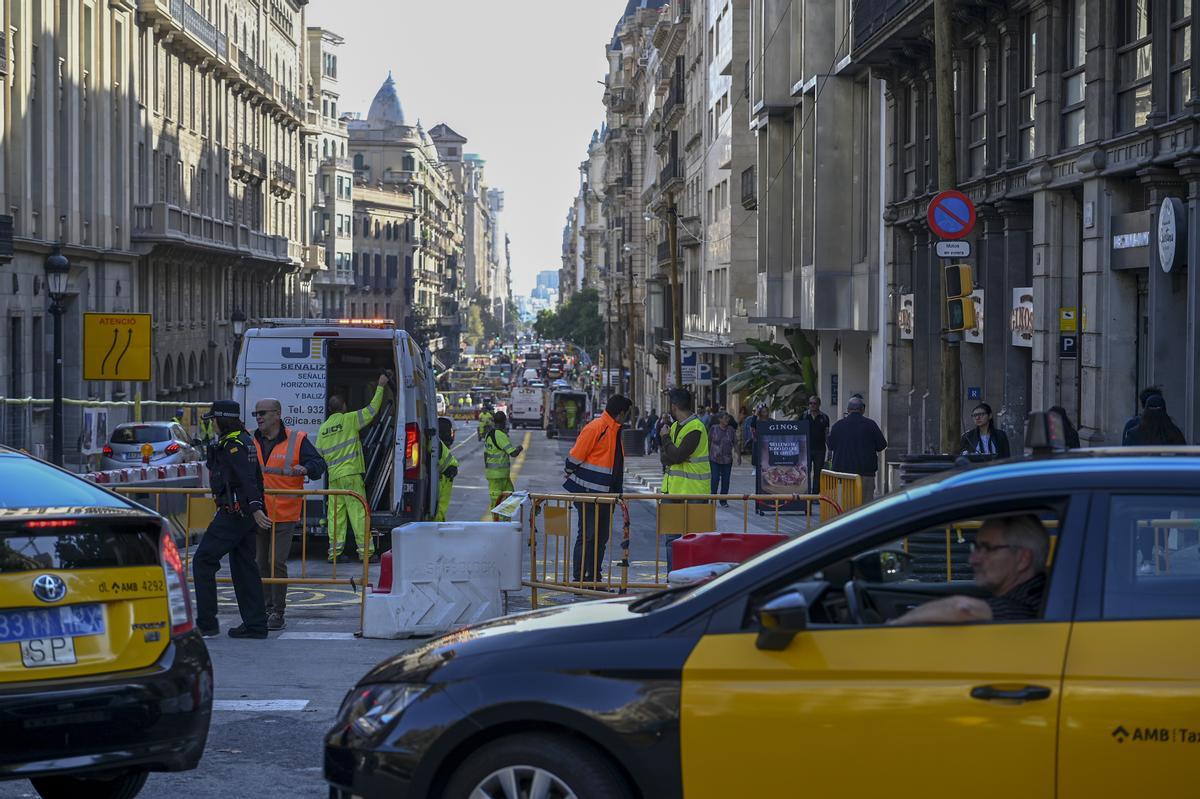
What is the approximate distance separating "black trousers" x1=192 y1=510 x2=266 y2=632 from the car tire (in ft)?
22.2

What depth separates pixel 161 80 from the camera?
5609 cm

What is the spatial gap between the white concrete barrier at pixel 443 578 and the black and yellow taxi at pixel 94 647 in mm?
5523

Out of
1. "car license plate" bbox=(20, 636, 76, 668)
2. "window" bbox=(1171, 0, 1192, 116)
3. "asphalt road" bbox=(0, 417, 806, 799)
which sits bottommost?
"asphalt road" bbox=(0, 417, 806, 799)

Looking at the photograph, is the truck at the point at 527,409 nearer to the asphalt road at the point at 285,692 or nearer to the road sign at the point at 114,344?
the road sign at the point at 114,344

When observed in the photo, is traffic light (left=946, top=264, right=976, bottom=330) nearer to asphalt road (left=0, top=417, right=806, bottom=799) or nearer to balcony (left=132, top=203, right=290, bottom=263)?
asphalt road (left=0, top=417, right=806, bottom=799)

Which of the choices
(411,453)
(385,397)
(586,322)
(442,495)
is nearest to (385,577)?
(411,453)

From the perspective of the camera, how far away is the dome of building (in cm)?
15838

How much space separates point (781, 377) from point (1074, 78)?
17.5 m

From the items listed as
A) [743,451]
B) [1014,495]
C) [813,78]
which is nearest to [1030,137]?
[813,78]

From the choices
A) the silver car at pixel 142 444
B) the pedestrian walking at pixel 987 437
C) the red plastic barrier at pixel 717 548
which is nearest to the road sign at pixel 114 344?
the silver car at pixel 142 444

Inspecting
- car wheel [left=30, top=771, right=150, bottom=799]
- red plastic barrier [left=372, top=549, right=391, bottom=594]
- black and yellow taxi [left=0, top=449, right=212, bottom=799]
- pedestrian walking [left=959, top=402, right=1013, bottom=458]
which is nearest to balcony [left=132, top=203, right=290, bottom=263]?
pedestrian walking [left=959, top=402, right=1013, bottom=458]

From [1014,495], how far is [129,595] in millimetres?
3414

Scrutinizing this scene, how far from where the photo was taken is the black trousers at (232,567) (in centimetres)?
1190

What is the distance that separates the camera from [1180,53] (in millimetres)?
17594
